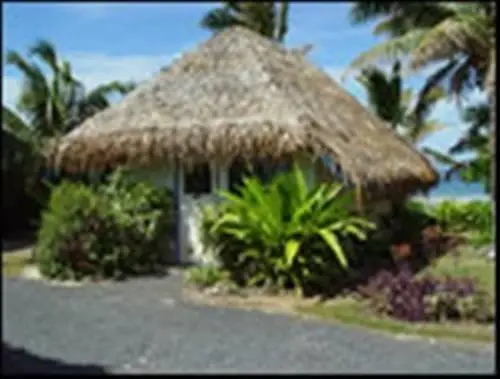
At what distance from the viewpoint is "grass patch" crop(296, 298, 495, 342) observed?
17.2 feet

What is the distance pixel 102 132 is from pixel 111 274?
201 cm

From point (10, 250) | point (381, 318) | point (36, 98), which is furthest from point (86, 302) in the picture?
point (10, 250)

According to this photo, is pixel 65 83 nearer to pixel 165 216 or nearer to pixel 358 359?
pixel 358 359

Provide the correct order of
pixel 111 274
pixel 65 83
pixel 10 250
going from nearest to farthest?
1. pixel 10 250
2. pixel 65 83
3. pixel 111 274

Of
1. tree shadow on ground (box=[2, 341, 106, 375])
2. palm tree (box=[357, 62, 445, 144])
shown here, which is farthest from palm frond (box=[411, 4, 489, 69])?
tree shadow on ground (box=[2, 341, 106, 375])

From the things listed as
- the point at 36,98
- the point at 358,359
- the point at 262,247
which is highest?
the point at 36,98

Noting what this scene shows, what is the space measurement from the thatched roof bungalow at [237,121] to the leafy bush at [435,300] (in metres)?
2.10

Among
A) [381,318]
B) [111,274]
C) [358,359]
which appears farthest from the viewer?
[111,274]

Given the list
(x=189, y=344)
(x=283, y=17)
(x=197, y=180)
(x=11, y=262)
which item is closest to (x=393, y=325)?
(x=189, y=344)

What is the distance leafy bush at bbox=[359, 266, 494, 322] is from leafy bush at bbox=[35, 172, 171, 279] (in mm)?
2903

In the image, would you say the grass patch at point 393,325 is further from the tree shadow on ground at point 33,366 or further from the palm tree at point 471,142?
the palm tree at point 471,142

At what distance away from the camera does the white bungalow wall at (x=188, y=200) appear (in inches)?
345

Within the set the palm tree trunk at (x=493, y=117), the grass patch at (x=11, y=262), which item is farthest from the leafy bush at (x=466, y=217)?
the grass patch at (x=11, y=262)

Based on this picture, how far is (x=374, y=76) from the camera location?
12773 mm
